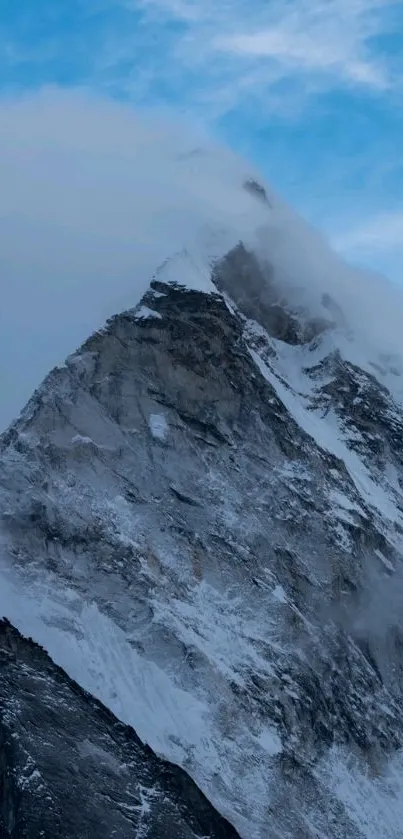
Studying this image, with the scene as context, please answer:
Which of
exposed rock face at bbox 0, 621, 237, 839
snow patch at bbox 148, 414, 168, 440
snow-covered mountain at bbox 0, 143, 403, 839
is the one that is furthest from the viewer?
snow patch at bbox 148, 414, 168, 440

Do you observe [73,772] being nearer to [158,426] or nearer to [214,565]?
[214,565]

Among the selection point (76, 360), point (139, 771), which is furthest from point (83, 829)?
point (76, 360)

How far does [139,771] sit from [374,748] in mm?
24839

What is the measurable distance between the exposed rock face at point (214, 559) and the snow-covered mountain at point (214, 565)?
14 centimetres

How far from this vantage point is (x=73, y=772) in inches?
3071

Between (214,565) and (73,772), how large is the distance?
82.3 feet

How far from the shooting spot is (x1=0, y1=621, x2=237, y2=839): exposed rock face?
248 feet

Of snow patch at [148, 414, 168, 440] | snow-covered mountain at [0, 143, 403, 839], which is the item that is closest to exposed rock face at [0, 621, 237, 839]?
snow-covered mountain at [0, 143, 403, 839]

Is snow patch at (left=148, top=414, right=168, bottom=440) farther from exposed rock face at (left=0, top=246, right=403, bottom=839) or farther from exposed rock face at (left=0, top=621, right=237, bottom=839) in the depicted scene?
exposed rock face at (left=0, top=621, right=237, bottom=839)

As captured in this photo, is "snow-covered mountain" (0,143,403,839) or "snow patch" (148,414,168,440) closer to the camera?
"snow-covered mountain" (0,143,403,839)

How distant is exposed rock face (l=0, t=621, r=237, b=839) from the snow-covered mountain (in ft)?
1.11

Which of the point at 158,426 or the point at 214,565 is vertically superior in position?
the point at 158,426

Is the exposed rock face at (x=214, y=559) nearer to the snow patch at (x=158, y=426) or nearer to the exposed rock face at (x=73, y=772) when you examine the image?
the snow patch at (x=158, y=426)

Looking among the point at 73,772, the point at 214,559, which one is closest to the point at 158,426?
the point at 214,559
